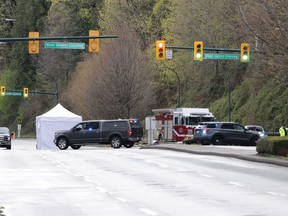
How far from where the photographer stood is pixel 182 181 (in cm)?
2344

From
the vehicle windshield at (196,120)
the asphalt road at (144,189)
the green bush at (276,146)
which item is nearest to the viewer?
the asphalt road at (144,189)

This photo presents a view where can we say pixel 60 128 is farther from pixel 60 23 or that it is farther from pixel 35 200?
pixel 60 23

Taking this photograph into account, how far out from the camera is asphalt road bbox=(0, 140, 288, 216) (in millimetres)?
15906

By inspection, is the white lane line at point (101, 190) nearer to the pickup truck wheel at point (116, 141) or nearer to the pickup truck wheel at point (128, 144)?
the pickup truck wheel at point (116, 141)

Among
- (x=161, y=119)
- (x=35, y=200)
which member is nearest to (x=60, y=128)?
(x=161, y=119)

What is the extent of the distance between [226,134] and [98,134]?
900 cm

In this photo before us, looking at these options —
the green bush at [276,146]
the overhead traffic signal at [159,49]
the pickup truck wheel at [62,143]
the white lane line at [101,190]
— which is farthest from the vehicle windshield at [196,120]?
the white lane line at [101,190]

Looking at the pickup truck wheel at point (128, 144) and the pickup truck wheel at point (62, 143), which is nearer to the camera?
the pickup truck wheel at point (62, 143)

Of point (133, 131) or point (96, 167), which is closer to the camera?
point (96, 167)

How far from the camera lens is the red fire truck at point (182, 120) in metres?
64.8

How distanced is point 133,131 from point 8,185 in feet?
114

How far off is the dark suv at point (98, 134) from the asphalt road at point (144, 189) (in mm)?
23159

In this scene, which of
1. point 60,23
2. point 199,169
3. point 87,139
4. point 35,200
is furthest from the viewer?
point 60,23

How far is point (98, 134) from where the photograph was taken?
183ft
